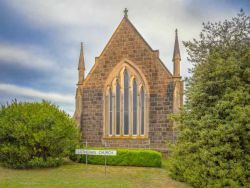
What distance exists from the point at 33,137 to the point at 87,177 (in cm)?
410

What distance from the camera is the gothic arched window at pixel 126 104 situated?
22.5m

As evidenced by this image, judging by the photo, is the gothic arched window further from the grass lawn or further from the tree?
Result: the tree

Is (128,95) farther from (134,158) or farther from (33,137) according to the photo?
(33,137)

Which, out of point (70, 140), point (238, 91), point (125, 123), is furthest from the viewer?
point (125, 123)

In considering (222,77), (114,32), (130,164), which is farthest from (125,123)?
(222,77)

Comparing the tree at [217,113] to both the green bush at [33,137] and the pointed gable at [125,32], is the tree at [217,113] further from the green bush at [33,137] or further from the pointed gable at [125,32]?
the pointed gable at [125,32]

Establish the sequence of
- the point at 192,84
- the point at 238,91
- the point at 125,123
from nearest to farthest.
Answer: the point at 238,91 < the point at 192,84 < the point at 125,123

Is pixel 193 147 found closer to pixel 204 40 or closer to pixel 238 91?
pixel 238 91

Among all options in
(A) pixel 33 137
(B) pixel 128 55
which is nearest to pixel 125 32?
Answer: (B) pixel 128 55

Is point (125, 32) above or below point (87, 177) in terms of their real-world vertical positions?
above

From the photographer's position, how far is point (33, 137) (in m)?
16.4

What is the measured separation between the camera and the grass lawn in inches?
502

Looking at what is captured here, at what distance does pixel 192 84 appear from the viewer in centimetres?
1419

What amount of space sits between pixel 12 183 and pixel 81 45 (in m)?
13.6
